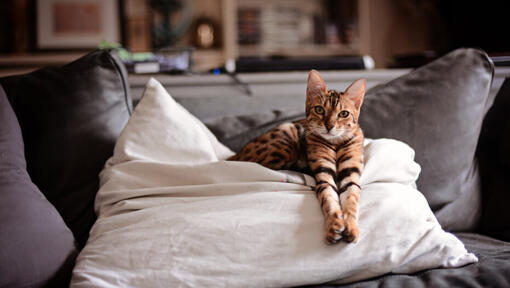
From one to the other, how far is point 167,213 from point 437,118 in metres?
0.71

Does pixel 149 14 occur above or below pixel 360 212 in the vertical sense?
above

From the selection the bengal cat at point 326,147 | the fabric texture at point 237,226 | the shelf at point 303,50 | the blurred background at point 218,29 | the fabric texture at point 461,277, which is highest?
the blurred background at point 218,29

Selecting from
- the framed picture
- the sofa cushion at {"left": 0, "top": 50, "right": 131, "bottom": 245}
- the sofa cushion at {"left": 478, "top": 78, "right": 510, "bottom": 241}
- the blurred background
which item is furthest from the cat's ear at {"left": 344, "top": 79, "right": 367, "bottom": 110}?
the framed picture

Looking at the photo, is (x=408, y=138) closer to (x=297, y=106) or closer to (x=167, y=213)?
(x=297, y=106)

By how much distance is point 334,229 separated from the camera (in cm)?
78

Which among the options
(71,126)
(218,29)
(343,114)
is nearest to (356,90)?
(343,114)

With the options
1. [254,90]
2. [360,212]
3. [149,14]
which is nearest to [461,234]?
[360,212]

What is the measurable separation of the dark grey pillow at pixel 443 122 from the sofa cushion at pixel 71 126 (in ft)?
2.20

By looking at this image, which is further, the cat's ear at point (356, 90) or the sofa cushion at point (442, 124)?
the sofa cushion at point (442, 124)

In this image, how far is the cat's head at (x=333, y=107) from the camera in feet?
3.10

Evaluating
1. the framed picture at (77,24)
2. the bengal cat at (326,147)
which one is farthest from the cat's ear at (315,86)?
the framed picture at (77,24)

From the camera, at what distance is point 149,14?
11.7 feet

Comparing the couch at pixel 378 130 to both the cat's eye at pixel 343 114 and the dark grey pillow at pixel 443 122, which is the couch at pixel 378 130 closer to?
the dark grey pillow at pixel 443 122

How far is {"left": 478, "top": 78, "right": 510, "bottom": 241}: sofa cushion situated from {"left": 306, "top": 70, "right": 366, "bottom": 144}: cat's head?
47 centimetres
